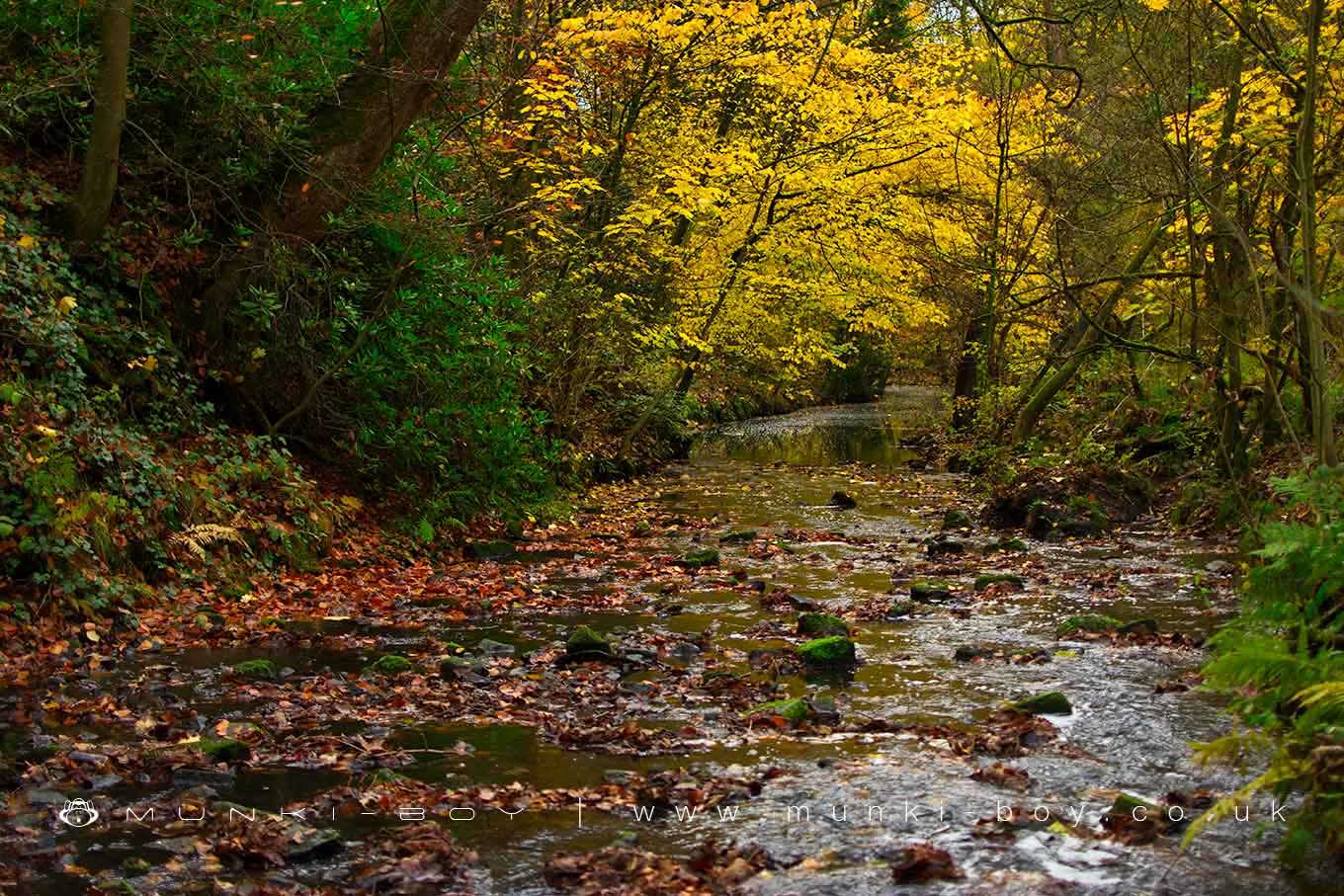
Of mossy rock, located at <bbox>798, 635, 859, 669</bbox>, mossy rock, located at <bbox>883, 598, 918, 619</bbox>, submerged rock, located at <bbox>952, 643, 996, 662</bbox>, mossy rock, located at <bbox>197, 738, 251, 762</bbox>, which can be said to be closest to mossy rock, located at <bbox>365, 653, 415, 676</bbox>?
mossy rock, located at <bbox>197, 738, 251, 762</bbox>

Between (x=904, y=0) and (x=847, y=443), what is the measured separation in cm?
1185

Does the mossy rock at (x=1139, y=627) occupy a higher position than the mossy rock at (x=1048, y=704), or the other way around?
the mossy rock at (x=1139, y=627)

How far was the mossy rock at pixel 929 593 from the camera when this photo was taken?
10.1 metres

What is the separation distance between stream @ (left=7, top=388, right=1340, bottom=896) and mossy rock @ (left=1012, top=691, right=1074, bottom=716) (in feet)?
0.36

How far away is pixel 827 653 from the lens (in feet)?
25.3

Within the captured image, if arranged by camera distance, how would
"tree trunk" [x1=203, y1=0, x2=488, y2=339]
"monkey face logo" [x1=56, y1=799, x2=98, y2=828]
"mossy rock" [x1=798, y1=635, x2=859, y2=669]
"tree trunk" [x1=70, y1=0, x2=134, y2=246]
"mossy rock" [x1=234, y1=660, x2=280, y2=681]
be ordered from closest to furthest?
"monkey face logo" [x1=56, y1=799, x2=98, y2=828] → "mossy rock" [x1=234, y1=660, x2=280, y2=681] → "mossy rock" [x1=798, y1=635, x2=859, y2=669] → "tree trunk" [x1=70, y1=0, x2=134, y2=246] → "tree trunk" [x1=203, y1=0, x2=488, y2=339]

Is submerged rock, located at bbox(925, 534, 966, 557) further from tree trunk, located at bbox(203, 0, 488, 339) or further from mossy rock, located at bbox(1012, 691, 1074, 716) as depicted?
tree trunk, located at bbox(203, 0, 488, 339)

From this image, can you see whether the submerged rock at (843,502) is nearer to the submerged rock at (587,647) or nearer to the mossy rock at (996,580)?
the mossy rock at (996,580)

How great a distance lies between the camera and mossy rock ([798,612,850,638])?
8594 millimetres

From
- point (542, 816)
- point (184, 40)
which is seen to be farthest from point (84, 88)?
point (542, 816)

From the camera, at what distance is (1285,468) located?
11672 millimetres

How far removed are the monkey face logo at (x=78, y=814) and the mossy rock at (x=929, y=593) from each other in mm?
7074

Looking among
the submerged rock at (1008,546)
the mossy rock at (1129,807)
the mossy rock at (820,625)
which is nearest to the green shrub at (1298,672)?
the mossy rock at (1129,807)

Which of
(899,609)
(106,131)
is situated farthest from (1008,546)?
(106,131)
